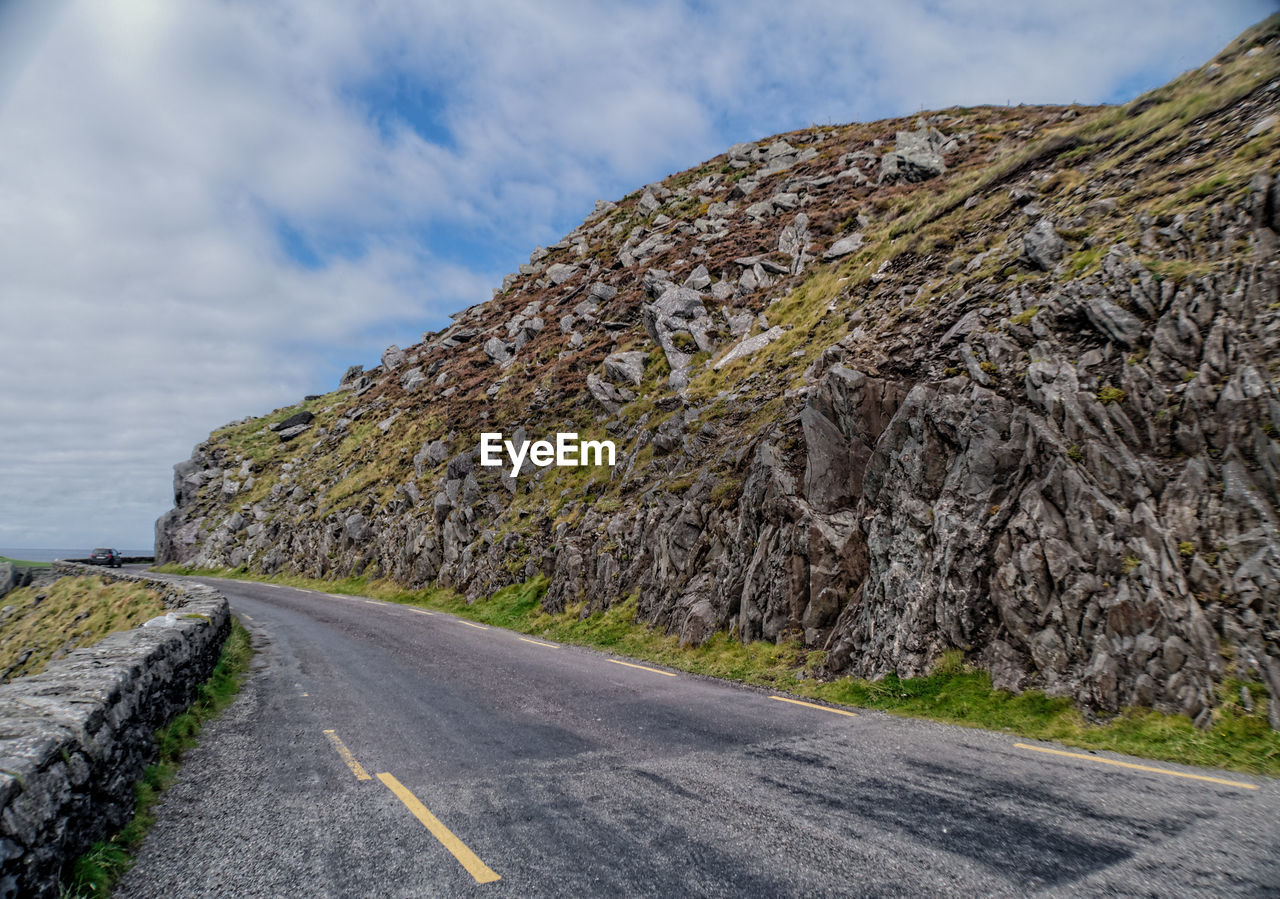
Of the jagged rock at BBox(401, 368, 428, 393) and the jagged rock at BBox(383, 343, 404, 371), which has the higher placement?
the jagged rock at BBox(383, 343, 404, 371)

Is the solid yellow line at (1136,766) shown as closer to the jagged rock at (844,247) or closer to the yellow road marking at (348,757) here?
the yellow road marking at (348,757)

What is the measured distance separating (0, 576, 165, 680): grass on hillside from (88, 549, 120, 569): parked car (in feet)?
54.0

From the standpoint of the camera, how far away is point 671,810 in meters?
5.39

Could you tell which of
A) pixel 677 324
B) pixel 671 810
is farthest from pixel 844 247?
pixel 671 810

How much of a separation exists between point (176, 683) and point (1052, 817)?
1067cm

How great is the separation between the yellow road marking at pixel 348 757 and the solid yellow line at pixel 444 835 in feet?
0.84

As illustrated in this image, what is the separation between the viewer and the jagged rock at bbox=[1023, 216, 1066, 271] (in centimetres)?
1280

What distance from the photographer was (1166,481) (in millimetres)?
8492

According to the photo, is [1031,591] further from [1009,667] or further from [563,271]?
[563,271]

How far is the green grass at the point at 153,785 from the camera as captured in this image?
4391 mm

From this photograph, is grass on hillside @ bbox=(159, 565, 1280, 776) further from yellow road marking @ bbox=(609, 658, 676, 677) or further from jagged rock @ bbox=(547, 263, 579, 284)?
jagged rock @ bbox=(547, 263, 579, 284)

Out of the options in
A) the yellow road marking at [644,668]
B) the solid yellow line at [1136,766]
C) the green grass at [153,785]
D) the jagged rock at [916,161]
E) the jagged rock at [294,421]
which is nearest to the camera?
the green grass at [153,785]

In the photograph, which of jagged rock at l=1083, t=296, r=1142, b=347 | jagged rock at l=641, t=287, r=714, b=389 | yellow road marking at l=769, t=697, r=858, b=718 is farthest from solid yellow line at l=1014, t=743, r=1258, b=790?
jagged rock at l=641, t=287, r=714, b=389

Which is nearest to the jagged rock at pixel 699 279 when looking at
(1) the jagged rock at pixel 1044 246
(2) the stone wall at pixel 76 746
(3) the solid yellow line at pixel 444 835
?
(1) the jagged rock at pixel 1044 246
